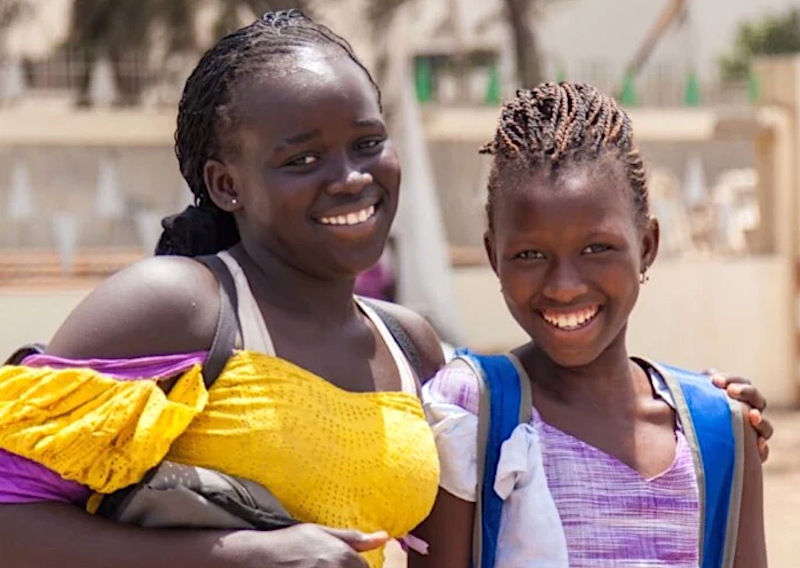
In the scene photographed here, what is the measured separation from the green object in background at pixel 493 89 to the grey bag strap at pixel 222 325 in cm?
890

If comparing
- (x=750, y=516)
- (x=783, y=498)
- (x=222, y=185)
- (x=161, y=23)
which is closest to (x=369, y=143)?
(x=222, y=185)

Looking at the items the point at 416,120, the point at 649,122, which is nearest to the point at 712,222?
the point at 649,122

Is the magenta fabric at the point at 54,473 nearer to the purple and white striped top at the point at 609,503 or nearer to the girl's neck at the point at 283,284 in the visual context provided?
the girl's neck at the point at 283,284

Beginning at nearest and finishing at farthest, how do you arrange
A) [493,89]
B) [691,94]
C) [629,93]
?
[493,89], [629,93], [691,94]

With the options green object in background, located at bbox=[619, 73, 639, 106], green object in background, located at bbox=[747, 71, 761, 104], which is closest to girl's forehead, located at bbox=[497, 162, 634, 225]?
green object in background, located at bbox=[619, 73, 639, 106]

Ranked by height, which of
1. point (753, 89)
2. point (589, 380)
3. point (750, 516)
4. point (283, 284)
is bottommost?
point (750, 516)

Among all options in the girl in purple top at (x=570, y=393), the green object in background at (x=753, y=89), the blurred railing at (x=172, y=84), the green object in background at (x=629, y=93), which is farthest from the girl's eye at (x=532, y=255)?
the green object in background at (x=753, y=89)

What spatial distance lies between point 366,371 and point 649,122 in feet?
30.1

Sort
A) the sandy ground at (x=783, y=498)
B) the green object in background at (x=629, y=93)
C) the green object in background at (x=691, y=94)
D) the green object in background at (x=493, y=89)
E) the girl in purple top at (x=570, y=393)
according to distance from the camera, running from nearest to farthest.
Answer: the girl in purple top at (x=570, y=393) < the sandy ground at (x=783, y=498) < the green object in background at (x=493, y=89) < the green object in background at (x=629, y=93) < the green object in background at (x=691, y=94)

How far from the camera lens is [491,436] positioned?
2191 millimetres

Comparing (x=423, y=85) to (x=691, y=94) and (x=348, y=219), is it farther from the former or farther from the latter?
(x=348, y=219)

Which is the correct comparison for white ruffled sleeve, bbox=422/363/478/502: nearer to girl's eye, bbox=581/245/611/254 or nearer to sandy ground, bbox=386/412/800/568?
girl's eye, bbox=581/245/611/254

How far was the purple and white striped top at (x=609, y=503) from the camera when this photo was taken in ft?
7.15

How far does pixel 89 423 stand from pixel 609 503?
82 centimetres
